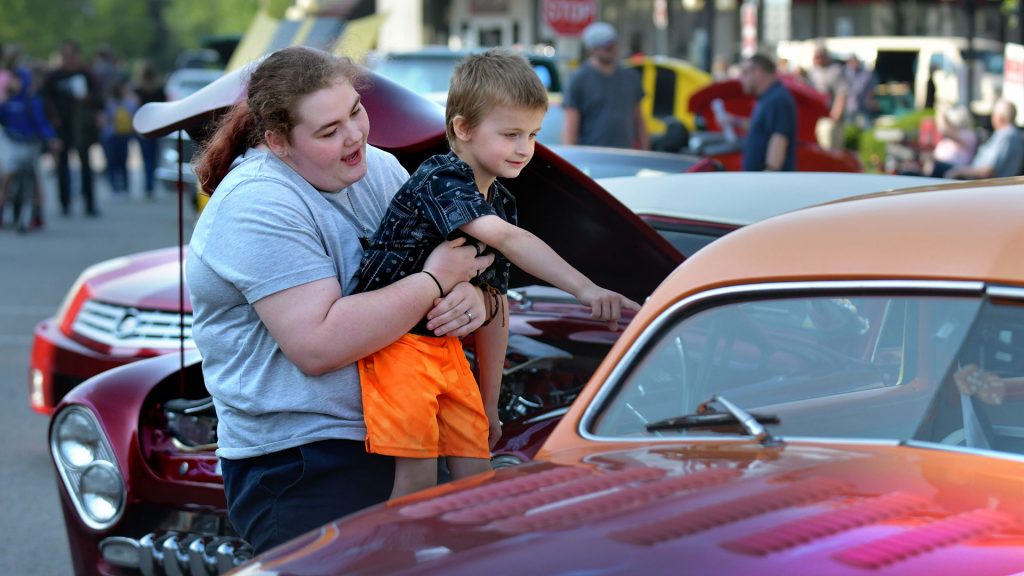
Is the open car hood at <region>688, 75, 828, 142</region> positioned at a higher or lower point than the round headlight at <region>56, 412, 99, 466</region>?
higher

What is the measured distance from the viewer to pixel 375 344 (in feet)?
9.44

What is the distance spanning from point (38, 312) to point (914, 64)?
101 ft

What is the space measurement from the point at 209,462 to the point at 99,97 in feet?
57.2

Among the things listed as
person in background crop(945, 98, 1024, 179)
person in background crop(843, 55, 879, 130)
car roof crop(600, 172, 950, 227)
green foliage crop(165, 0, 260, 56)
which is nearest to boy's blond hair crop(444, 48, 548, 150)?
car roof crop(600, 172, 950, 227)

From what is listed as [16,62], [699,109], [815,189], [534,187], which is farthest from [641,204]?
[16,62]

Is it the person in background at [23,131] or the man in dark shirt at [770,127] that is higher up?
the man in dark shirt at [770,127]

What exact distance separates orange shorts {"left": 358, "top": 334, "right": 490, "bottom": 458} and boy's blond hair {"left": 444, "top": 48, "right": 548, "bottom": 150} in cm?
50

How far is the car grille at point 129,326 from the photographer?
6.53 meters

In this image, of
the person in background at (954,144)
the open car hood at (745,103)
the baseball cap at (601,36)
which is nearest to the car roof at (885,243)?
the baseball cap at (601,36)

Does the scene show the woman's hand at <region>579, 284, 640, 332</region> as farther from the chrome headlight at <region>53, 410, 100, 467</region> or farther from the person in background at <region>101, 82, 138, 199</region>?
the person in background at <region>101, 82, 138, 199</region>

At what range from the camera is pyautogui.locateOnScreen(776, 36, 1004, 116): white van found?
32719 millimetres

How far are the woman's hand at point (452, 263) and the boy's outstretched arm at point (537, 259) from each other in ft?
0.11

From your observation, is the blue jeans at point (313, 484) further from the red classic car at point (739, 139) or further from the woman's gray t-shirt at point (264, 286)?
the red classic car at point (739, 139)

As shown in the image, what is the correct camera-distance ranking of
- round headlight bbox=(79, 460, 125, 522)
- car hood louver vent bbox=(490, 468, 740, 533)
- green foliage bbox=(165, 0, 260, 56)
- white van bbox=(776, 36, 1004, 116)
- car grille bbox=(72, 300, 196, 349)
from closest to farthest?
car hood louver vent bbox=(490, 468, 740, 533)
round headlight bbox=(79, 460, 125, 522)
car grille bbox=(72, 300, 196, 349)
white van bbox=(776, 36, 1004, 116)
green foliage bbox=(165, 0, 260, 56)
